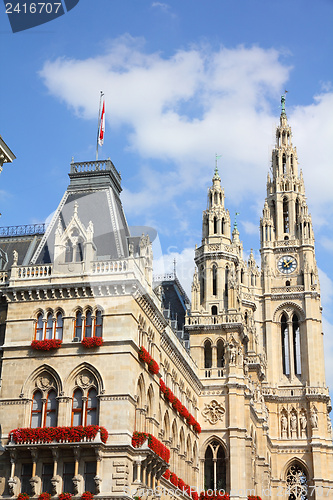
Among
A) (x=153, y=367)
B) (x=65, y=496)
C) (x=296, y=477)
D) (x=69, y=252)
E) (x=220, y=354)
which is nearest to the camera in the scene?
(x=65, y=496)

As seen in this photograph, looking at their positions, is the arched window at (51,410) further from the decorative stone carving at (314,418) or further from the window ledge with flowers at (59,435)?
the decorative stone carving at (314,418)

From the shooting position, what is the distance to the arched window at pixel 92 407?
162ft

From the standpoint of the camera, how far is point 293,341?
105 meters

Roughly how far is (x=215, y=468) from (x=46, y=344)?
2717 cm

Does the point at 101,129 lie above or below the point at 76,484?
above

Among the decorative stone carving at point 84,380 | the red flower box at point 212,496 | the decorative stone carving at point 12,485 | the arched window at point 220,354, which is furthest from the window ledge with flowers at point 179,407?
the decorative stone carving at point 12,485

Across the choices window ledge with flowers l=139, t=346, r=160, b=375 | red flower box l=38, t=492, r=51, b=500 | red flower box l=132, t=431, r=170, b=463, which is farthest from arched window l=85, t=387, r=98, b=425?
red flower box l=38, t=492, r=51, b=500

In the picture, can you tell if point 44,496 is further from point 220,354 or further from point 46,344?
point 220,354

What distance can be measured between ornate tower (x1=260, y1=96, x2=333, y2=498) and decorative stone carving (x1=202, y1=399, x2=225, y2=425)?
78.2ft

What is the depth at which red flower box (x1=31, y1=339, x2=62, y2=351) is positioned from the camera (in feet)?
167

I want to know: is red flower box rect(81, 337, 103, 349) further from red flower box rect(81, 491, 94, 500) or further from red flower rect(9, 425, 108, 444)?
red flower box rect(81, 491, 94, 500)

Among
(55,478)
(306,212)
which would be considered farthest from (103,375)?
(306,212)

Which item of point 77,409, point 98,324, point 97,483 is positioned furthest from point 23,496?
point 98,324

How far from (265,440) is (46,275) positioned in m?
43.5
